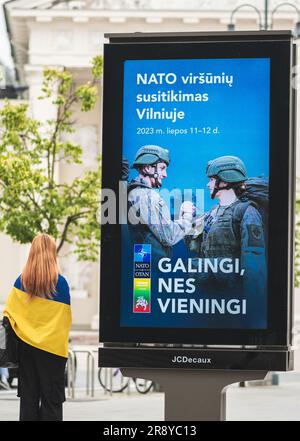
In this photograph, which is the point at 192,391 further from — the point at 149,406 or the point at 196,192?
the point at 149,406

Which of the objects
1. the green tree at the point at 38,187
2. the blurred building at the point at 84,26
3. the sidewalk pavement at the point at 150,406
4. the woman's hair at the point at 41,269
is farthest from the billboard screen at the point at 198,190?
the blurred building at the point at 84,26

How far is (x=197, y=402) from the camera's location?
29.2 ft

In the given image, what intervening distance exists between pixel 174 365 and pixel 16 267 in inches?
1659

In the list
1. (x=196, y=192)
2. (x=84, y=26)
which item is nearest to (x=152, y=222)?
(x=196, y=192)

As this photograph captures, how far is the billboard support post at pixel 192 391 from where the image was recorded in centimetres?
886

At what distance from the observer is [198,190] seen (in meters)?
8.87

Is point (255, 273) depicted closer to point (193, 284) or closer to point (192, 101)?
point (193, 284)

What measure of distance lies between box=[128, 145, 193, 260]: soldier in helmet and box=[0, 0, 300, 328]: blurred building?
3943 centimetres

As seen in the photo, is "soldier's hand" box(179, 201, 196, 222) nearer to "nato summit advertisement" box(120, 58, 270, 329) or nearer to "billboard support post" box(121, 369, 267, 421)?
"nato summit advertisement" box(120, 58, 270, 329)

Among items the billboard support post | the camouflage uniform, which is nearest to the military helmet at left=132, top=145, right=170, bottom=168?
the camouflage uniform

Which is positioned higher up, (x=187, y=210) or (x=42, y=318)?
(x=187, y=210)

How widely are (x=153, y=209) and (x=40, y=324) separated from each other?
142 cm

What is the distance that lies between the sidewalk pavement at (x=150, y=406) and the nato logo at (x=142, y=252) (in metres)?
5.75
